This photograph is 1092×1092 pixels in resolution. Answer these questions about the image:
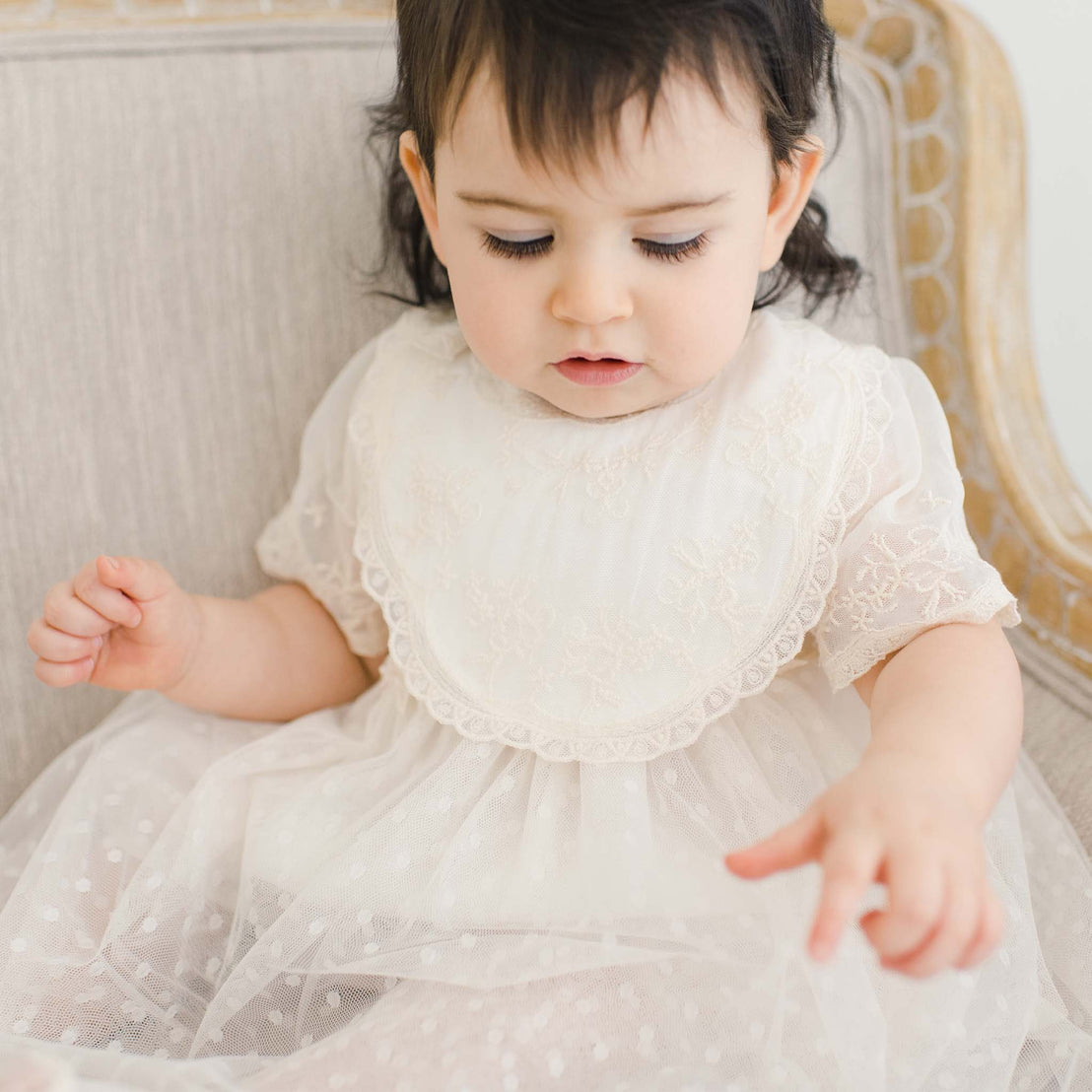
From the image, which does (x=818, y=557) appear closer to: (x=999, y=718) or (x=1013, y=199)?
(x=999, y=718)

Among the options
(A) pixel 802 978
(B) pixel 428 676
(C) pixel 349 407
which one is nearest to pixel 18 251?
(C) pixel 349 407

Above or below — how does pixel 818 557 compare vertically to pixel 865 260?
below

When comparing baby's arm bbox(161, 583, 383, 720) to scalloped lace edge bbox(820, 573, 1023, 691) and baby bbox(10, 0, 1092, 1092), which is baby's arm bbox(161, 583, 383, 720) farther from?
scalloped lace edge bbox(820, 573, 1023, 691)

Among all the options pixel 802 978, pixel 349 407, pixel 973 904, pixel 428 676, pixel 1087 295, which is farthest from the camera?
pixel 1087 295

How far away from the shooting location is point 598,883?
781mm

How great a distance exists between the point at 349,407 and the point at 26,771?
1.42 feet

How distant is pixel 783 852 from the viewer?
0.55 m

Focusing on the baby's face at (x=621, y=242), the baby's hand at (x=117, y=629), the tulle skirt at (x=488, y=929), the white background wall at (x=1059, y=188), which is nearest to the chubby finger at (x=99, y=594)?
the baby's hand at (x=117, y=629)

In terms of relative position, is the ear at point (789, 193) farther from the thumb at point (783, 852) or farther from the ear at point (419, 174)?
the thumb at point (783, 852)

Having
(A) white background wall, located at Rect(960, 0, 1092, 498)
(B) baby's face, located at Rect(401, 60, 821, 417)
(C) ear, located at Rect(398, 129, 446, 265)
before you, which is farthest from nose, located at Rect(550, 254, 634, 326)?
(A) white background wall, located at Rect(960, 0, 1092, 498)

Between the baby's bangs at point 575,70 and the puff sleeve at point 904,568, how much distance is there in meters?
0.29

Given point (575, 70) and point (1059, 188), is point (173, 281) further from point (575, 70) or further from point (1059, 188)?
point (1059, 188)

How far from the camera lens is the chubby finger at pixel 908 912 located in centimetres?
54

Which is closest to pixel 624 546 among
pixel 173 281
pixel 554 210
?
pixel 554 210
